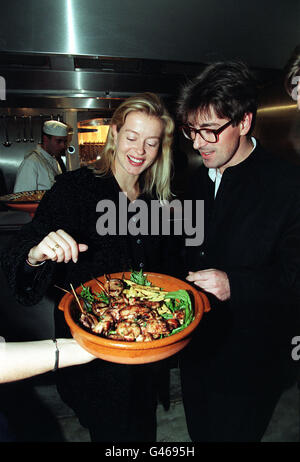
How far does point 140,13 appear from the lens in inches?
75.3

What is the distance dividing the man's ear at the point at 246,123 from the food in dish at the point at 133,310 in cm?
99

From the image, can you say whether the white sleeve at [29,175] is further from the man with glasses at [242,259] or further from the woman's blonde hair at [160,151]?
the man with glasses at [242,259]

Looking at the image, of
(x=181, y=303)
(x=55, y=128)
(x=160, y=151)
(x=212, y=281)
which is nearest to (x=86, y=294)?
(x=181, y=303)

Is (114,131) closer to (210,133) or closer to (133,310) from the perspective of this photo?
(210,133)

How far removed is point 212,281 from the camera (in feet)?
4.13

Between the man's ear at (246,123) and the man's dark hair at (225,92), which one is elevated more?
the man's dark hair at (225,92)

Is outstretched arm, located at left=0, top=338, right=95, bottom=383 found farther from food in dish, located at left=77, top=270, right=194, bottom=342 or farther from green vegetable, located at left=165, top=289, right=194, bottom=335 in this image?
green vegetable, located at left=165, top=289, right=194, bottom=335

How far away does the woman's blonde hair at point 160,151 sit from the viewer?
148cm

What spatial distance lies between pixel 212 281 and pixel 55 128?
4189mm

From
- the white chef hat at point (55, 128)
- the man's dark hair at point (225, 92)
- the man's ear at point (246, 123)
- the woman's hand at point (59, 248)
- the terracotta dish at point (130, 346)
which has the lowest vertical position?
the terracotta dish at point (130, 346)

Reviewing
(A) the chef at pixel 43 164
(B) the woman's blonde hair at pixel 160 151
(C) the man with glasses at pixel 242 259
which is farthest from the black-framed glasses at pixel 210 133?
(A) the chef at pixel 43 164

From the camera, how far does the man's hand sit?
126 centimetres

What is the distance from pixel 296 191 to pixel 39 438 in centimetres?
236
